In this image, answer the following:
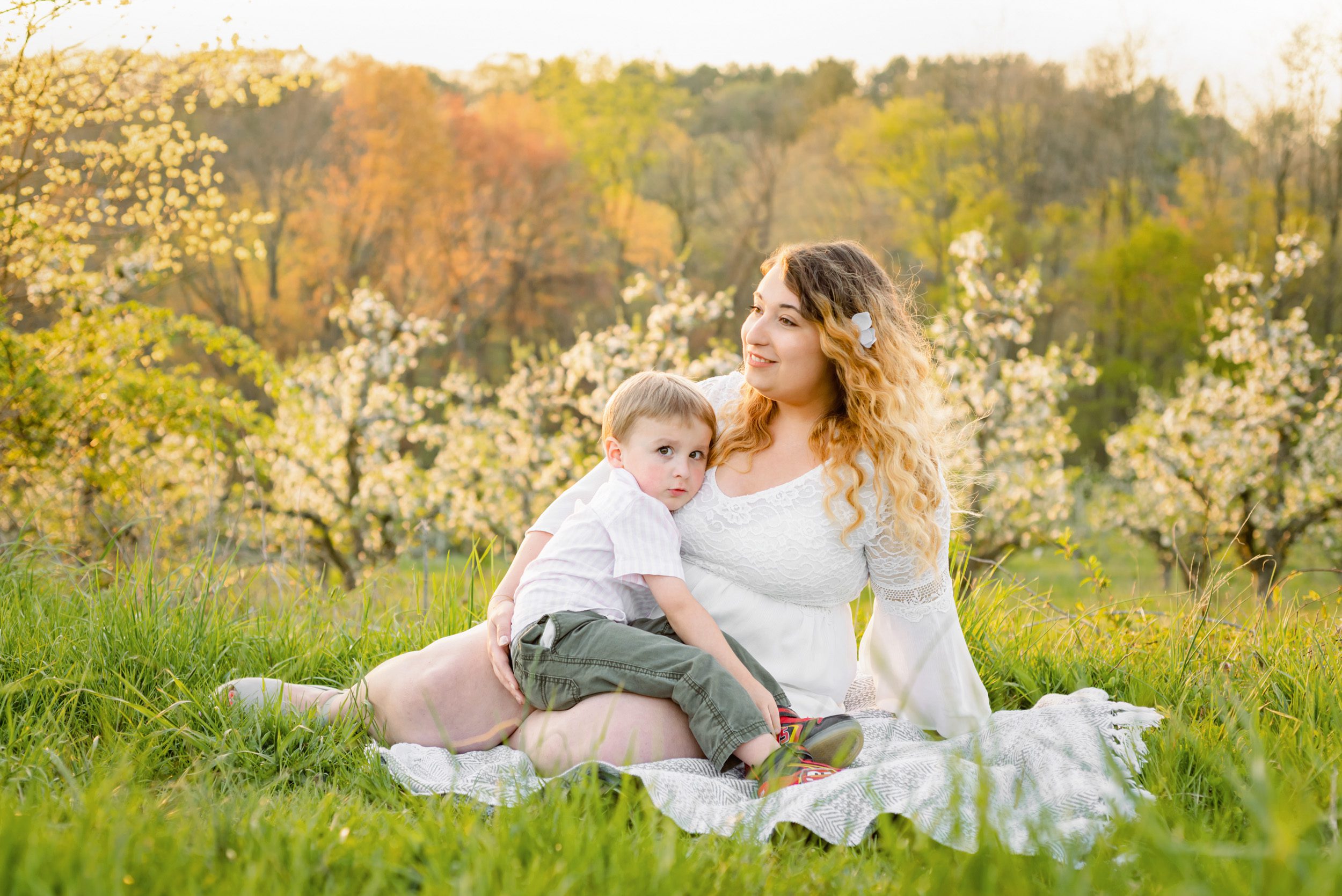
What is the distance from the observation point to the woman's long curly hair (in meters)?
2.55

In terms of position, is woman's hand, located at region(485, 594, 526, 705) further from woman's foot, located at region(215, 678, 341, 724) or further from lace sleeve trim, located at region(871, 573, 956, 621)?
lace sleeve trim, located at region(871, 573, 956, 621)

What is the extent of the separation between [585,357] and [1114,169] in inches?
674

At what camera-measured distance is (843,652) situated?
104 inches

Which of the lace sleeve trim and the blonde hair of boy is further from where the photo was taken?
the lace sleeve trim

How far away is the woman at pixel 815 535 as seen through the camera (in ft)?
8.14

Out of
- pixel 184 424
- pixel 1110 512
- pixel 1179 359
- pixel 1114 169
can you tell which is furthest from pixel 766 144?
pixel 184 424

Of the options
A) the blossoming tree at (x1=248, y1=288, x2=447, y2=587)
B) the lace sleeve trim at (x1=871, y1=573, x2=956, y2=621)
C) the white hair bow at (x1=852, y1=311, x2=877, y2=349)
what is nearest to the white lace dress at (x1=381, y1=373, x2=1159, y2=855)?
the lace sleeve trim at (x1=871, y1=573, x2=956, y2=621)

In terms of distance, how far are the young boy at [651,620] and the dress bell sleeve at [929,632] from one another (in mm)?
467

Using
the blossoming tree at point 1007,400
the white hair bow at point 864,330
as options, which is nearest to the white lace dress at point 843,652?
the white hair bow at point 864,330

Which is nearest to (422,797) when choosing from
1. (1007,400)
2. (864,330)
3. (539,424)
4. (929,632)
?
(929,632)

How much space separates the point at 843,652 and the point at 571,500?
2.83ft

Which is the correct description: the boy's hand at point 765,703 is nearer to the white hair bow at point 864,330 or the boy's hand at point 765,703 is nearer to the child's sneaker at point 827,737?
the child's sneaker at point 827,737

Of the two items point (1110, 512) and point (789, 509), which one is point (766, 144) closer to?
point (1110, 512)

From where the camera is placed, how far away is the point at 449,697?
2.43 meters
